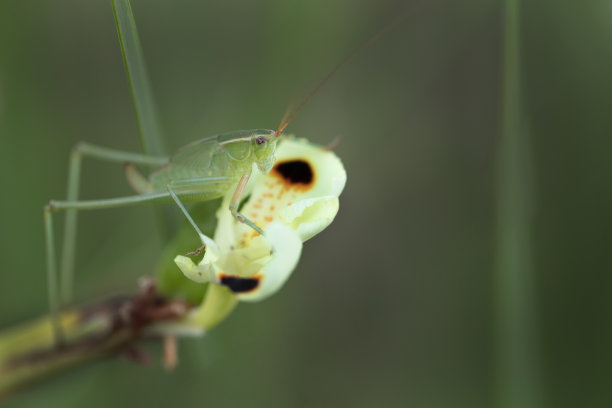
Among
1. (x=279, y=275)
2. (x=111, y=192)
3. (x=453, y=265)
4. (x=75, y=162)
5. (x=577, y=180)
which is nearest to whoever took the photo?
(x=279, y=275)

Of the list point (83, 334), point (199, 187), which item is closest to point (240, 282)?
point (199, 187)

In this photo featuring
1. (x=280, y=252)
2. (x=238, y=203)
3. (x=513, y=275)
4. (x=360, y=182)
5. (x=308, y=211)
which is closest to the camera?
(x=280, y=252)

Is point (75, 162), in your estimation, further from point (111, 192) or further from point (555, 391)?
point (555, 391)

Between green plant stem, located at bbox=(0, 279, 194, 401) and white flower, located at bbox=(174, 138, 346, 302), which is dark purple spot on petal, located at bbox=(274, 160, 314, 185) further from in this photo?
green plant stem, located at bbox=(0, 279, 194, 401)

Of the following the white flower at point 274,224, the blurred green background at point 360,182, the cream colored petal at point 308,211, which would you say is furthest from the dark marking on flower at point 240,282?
the blurred green background at point 360,182

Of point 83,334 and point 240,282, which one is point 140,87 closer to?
point 240,282

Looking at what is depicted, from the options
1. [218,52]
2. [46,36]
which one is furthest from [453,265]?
[46,36]
